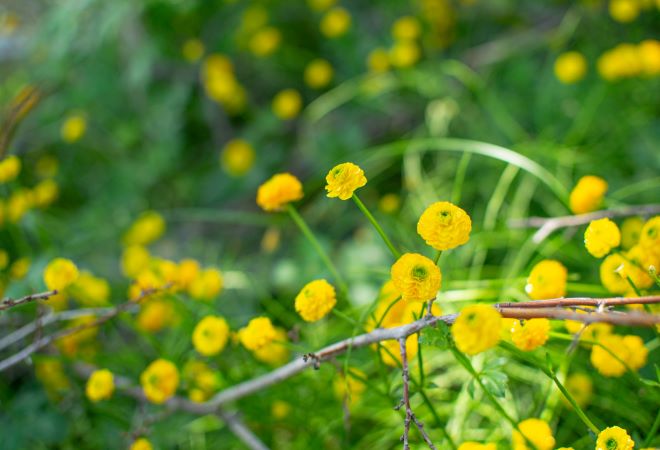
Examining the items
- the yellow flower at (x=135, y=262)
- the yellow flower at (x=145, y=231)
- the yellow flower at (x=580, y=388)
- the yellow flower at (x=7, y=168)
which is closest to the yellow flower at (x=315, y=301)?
the yellow flower at (x=580, y=388)

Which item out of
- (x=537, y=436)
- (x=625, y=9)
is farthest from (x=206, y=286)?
(x=625, y=9)

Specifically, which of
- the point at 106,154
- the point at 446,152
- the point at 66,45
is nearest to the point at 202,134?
the point at 106,154

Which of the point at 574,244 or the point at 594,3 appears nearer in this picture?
the point at 574,244

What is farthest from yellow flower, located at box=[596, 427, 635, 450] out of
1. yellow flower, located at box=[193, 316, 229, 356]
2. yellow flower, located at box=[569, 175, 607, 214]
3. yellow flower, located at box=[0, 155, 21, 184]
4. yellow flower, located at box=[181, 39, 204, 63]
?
yellow flower, located at box=[181, 39, 204, 63]

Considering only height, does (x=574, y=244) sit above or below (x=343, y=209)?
below

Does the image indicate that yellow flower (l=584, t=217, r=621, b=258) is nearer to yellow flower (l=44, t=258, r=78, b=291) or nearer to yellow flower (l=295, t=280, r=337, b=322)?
yellow flower (l=295, t=280, r=337, b=322)

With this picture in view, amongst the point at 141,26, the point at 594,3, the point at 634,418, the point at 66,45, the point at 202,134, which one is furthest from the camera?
the point at 202,134

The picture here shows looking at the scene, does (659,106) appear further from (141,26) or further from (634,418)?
(141,26)
